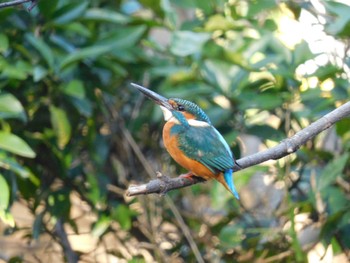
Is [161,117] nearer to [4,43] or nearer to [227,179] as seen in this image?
[4,43]

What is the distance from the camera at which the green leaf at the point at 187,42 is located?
308 cm

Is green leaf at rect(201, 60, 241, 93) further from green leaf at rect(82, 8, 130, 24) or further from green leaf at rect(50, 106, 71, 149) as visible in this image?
green leaf at rect(50, 106, 71, 149)

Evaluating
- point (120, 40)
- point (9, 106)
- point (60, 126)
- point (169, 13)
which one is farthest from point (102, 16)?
point (9, 106)

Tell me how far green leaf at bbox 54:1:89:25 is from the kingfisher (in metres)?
0.64

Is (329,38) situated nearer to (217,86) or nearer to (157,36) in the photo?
(217,86)

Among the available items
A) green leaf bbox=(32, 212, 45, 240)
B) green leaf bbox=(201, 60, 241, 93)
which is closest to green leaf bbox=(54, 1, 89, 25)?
green leaf bbox=(201, 60, 241, 93)

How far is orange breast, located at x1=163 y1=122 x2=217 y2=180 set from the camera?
7.77 ft

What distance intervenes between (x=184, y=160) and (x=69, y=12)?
0.89 metres

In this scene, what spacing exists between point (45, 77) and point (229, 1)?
0.89 metres

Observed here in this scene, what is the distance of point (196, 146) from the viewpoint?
241 centimetres

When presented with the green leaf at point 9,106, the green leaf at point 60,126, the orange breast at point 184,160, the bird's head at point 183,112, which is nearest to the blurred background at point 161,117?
the green leaf at point 60,126

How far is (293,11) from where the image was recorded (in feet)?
11.5

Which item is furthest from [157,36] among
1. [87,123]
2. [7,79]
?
[7,79]

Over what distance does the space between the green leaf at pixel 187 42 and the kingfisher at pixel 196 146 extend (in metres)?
0.55
